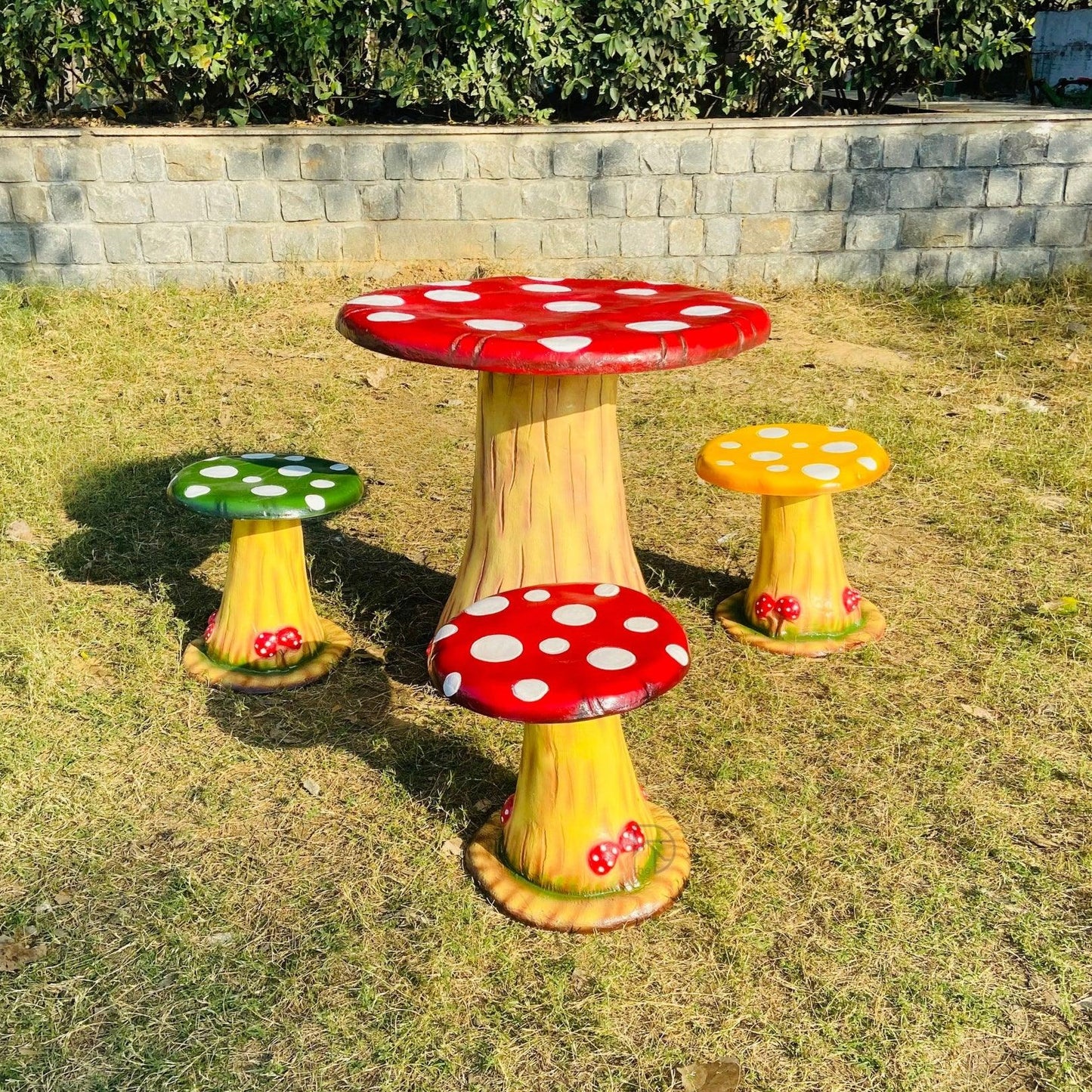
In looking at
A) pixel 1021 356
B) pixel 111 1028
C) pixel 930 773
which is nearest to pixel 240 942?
pixel 111 1028

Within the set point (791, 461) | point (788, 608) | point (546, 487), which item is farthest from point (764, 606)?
point (546, 487)

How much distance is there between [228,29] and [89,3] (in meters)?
0.81

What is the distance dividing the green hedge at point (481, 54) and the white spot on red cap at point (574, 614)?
539cm

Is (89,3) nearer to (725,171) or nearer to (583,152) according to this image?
(583,152)

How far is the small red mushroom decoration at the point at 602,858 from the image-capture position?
2.81m

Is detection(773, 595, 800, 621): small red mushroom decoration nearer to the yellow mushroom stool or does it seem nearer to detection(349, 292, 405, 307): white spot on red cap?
the yellow mushroom stool

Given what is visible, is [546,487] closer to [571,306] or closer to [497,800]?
[571,306]

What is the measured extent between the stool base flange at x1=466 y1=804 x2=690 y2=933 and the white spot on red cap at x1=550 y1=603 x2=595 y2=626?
2.10 ft

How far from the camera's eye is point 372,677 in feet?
12.5

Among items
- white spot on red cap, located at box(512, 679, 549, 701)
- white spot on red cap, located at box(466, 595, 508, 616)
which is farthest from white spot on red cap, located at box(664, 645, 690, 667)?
white spot on red cap, located at box(466, 595, 508, 616)

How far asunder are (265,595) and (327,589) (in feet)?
2.04

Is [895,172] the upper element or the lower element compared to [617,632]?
upper

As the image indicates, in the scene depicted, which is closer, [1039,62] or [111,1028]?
[111,1028]

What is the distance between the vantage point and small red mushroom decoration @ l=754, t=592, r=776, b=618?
4039mm
